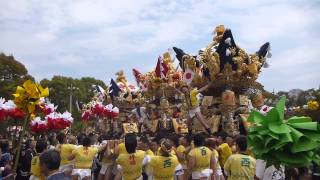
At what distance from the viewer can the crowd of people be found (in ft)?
21.1

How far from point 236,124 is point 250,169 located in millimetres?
6993

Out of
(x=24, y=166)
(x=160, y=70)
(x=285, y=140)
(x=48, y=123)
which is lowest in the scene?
(x=24, y=166)

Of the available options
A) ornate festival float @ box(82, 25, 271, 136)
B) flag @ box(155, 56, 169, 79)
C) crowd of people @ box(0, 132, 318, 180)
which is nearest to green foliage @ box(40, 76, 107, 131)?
flag @ box(155, 56, 169, 79)

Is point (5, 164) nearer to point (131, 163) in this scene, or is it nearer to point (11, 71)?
point (131, 163)

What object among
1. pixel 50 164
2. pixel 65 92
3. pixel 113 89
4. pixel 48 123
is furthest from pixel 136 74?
pixel 65 92

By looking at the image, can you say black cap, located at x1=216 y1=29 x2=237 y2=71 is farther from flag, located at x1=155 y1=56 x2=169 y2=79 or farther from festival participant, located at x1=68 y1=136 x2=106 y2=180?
flag, located at x1=155 y1=56 x2=169 y2=79

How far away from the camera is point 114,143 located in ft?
34.5

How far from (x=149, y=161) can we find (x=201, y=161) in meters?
1.02

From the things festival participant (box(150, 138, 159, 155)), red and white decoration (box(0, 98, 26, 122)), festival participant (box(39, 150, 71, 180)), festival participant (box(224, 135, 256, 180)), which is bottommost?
festival participant (box(224, 135, 256, 180))

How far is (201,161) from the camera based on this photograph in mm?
8656

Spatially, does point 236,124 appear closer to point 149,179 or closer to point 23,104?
point 149,179

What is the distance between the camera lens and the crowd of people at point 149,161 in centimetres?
642

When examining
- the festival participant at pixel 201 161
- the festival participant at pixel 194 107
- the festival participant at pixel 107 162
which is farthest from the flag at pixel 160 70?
the festival participant at pixel 201 161

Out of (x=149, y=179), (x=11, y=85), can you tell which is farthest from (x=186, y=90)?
(x=11, y=85)
